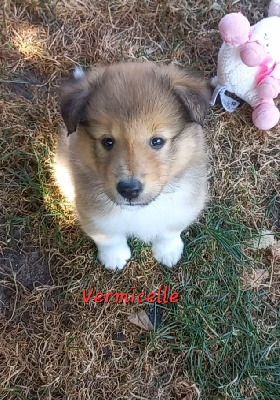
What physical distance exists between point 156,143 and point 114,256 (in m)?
1.34

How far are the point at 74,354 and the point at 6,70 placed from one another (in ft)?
7.54

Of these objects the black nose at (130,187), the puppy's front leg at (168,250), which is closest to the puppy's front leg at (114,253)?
the puppy's front leg at (168,250)

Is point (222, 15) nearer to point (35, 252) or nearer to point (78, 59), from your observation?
point (78, 59)

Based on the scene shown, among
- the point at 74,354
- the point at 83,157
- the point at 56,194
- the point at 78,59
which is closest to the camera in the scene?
the point at 83,157

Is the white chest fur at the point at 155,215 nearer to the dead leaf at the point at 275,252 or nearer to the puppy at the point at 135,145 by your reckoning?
the puppy at the point at 135,145

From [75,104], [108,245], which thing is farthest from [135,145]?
[108,245]

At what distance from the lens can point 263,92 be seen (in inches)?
157

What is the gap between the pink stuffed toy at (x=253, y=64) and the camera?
388 centimetres

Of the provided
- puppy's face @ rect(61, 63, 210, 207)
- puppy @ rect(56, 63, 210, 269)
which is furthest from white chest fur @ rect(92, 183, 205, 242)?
puppy's face @ rect(61, 63, 210, 207)

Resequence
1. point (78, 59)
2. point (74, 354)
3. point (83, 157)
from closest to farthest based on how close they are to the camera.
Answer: point (83, 157), point (74, 354), point (78, 59)

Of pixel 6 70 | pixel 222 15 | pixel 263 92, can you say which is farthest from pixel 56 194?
pixel 222 15

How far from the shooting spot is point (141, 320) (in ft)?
12.6

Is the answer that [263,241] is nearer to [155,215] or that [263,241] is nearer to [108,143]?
[155,215]

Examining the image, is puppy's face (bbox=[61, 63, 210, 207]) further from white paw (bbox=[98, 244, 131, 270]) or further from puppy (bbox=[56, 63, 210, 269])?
white paw (bbox=[98, 244, 131, 270])
